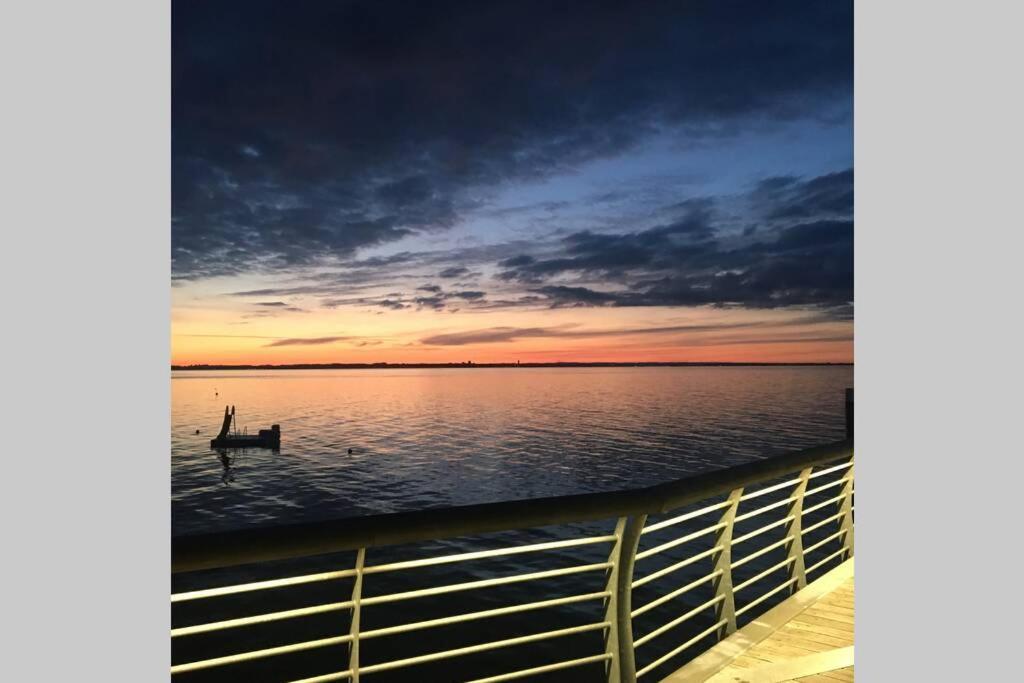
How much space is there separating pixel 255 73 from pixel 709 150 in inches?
1445

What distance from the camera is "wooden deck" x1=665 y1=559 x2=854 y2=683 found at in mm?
3135

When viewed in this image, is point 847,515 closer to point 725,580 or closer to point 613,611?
point 725,580

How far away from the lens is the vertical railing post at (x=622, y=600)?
255 cm

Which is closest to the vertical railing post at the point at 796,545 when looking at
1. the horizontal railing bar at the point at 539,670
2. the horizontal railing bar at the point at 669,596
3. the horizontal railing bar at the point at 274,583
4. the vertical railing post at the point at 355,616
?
the horizontal railing bar at the point at 669,596

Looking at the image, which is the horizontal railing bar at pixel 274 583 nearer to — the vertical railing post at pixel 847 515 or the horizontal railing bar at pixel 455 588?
the horizontal railing bar at pixel 455 588

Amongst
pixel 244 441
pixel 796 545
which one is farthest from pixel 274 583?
pixel 244 441

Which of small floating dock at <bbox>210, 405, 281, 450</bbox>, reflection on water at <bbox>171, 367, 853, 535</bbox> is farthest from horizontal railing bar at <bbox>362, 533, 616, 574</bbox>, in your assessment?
small floating dock at <bbox>210, 405, 281, 450</bbox>

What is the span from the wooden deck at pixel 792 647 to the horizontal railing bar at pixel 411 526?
905 millimetres

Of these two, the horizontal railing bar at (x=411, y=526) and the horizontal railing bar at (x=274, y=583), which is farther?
the horizontal railing bar at (x=274, y=583)

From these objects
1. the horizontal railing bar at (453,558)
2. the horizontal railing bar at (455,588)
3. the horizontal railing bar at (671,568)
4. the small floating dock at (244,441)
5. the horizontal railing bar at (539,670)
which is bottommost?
Result: the small floating dock at (244,441)

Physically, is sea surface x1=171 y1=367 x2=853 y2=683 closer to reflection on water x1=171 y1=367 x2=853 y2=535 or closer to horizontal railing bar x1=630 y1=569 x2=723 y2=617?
reflection on water x1=171 y1=367 x2=853 y2=535

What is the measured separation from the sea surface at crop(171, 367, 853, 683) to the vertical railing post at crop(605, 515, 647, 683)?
176 inches

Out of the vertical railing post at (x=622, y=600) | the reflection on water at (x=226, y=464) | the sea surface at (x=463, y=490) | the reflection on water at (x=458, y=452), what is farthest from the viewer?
the reflection on water at (x=226, y=464)
